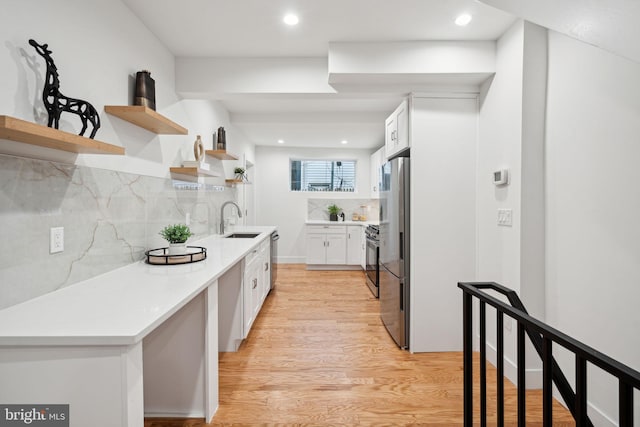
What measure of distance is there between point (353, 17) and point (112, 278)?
2.18 metres

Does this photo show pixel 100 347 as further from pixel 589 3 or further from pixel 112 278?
pixel 589 3

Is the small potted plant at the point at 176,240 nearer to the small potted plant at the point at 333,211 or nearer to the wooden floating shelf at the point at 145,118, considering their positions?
the wooden floating shelf at the point at 145,118

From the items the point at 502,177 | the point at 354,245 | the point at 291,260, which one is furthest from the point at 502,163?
the point at 291,260

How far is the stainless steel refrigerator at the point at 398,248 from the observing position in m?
2.63

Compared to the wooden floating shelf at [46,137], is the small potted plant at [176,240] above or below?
below

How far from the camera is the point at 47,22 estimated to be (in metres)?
1.37

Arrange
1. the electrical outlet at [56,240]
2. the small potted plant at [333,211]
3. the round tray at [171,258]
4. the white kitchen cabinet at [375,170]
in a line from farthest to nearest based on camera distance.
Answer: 1. the small potted plant at [333,211]
2. the white kitchen cabinet at [375,170]
3. the round tray at [171,258]
4. the electrical outlet at [56,240]

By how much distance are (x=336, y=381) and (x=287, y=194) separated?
466cm

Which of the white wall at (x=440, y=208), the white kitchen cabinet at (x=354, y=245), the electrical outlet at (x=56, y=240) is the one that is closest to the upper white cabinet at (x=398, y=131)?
the white wall at (x=440, y=208)

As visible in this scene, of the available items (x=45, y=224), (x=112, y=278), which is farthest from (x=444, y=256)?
(x=45, y=224)

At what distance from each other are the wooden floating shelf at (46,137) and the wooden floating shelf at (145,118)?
428mm

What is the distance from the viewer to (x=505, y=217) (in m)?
2.21

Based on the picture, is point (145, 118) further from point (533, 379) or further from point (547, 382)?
point (533, 379)

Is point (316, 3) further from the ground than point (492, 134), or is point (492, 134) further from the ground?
point (316, 3)
